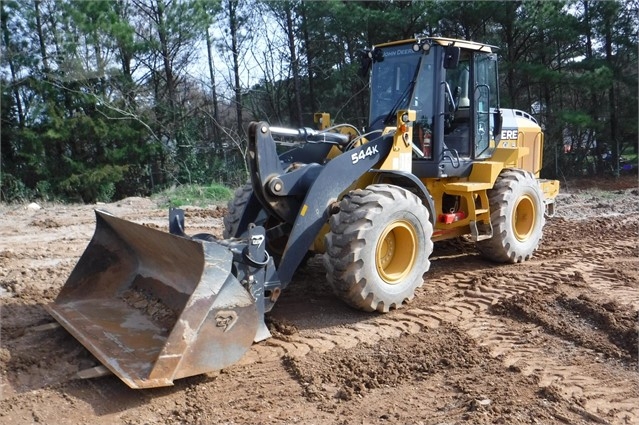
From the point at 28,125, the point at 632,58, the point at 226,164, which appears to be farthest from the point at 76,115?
the point at 632,58

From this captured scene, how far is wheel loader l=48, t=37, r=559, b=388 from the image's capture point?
368 centimetres

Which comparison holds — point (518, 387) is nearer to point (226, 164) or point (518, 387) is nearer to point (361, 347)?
point (361, 347)

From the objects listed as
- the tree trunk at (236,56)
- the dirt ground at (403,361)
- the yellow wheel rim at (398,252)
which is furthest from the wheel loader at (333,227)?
the tree trunk at (236,56)

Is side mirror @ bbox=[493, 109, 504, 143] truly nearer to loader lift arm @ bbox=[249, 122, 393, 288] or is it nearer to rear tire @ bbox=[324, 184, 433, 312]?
rear tire @ bbox=[324, 184, 433, 312]

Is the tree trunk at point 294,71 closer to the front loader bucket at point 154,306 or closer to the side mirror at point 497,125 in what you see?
the side mirror at point 497,125

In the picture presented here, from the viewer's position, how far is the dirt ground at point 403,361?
329 cm

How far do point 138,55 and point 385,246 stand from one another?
1685cm

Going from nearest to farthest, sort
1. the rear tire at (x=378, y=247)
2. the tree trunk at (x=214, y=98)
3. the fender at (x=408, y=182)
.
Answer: the rear tire at (x=378, y=247) < the fender at (x=408, y=182) < the tree trunk at (x=214, y=98)

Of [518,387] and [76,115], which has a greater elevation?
[76,115]

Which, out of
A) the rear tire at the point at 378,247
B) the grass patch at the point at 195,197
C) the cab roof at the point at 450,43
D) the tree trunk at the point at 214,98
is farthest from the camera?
the tree trunk at the point at 214,98

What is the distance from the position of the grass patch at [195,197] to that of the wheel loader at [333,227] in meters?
7.06

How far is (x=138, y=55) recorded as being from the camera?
1933 cm

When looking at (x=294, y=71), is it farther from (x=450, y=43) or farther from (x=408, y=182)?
(x=408, y=182)

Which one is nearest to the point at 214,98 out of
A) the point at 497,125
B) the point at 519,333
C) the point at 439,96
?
the point at 497,125
